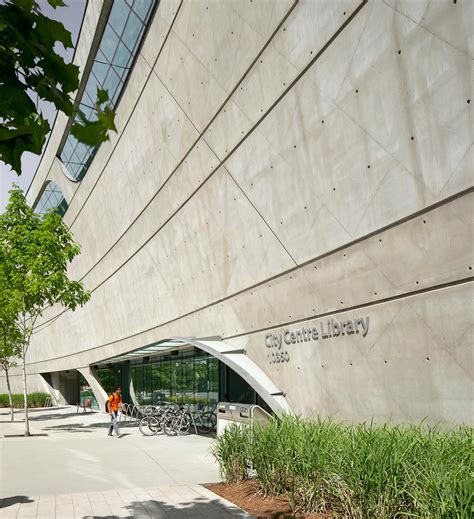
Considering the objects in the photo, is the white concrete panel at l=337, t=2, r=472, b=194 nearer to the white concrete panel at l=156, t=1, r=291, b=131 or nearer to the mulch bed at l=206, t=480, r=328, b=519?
the white concrete panel at l=156, t=1, r=291, b=131

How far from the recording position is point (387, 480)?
19.5 feet

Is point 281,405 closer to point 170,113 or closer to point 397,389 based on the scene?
point 397,389

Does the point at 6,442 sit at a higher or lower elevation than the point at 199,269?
lower

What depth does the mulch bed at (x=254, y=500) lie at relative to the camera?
299 inches

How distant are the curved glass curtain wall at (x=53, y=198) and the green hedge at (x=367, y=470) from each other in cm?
3804

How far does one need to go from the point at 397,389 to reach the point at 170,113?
45.4 feet

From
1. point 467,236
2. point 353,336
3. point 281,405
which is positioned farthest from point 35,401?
point 467,236

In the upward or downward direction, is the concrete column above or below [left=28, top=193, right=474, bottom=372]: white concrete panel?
below

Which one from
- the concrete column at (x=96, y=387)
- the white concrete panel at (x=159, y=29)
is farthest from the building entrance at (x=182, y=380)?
the white concrete panel at (x=159, y=29)

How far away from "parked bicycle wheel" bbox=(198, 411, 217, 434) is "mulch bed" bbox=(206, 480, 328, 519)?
1023 centimetres

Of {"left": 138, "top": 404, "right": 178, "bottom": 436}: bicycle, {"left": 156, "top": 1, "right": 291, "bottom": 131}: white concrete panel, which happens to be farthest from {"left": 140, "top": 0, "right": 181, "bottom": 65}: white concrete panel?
{"left": 138, "top": 404, "right": 178, "bottom": 436}: bicycle

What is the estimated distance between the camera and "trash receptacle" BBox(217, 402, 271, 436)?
40.9 feet

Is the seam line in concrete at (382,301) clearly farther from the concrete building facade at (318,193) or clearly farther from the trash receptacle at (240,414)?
the trash receptacle at (240,414)

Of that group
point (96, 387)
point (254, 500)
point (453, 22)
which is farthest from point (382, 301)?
point (96, 387)
